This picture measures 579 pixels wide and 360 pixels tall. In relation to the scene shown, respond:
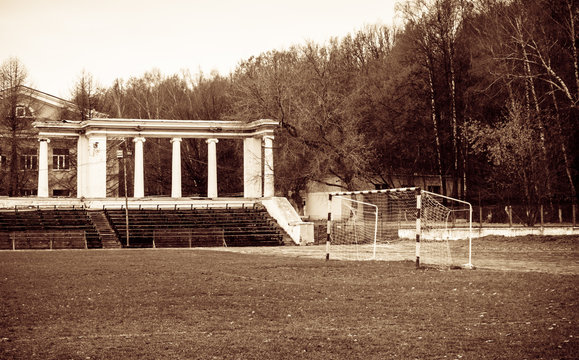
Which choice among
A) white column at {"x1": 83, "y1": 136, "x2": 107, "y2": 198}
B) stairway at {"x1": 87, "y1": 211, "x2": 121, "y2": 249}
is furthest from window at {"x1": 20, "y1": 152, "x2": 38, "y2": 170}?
stairway at {"x1": 87, "y1": 211, "x2": 121, "y2": 249}

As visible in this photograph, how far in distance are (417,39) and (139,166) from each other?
21.1 meters

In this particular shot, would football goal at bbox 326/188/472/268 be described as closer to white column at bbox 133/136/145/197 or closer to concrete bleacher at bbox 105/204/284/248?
concrete bleacher at bbox 105/204/284/248

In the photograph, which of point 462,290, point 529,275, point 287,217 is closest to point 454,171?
point 287,217

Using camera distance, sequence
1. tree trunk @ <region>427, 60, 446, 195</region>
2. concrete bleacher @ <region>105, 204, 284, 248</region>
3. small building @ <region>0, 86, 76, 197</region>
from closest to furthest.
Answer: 1. concrete bleacher @ <region>105, 204, 284, 248</region>
2. tree trunk @ <region>427, 60, 446, 195</region>
3. small building @ <region>0, 86, 76, 197</region>

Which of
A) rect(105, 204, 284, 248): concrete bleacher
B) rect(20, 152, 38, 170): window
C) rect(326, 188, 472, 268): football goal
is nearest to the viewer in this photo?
rect(326, 188, 472, 268): football goal

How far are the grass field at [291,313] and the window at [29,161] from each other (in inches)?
1738

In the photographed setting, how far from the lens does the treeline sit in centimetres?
4272

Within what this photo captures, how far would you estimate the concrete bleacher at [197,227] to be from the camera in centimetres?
4156

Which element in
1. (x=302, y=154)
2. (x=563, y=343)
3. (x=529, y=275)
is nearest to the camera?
(x=563, y=343)

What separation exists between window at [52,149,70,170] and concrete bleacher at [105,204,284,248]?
1971cm

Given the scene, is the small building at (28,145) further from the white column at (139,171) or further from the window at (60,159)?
the white column at (139,171)

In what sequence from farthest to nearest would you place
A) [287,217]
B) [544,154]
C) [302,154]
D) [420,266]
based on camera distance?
[302,154]
[287,217]
[544,154]
[420,266]

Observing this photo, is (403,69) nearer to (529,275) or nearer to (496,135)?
(496,135)

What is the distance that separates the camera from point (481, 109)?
52.9 m
